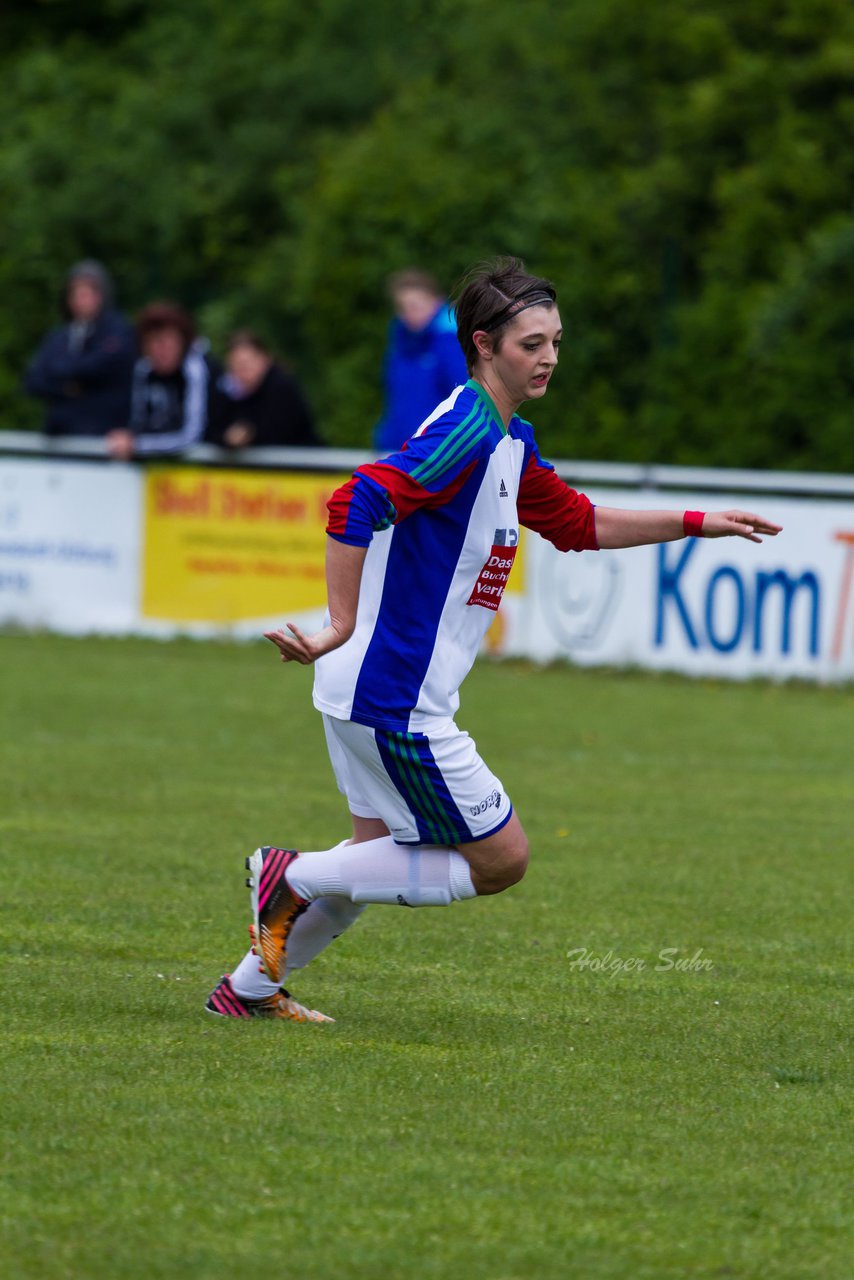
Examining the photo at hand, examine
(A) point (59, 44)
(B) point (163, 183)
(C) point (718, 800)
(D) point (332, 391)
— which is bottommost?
(C) point (718, 800)

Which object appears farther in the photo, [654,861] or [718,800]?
[718,800]

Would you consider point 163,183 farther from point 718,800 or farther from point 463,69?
point 718,800

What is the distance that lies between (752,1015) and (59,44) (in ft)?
83.7

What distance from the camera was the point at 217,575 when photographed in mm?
14469

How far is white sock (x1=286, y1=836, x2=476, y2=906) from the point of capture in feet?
17.0

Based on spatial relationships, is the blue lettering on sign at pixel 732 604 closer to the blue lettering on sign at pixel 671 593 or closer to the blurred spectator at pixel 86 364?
the blue lettering on sign at pixel 671 593

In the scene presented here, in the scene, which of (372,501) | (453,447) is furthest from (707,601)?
(372,501)

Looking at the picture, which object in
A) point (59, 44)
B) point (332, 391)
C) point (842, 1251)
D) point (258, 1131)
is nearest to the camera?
point (842, 1251)

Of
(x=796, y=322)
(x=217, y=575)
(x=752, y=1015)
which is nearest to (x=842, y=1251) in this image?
(x=752, y=1015)

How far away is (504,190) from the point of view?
21.0m

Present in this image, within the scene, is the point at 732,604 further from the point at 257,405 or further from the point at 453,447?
the point at 453,447

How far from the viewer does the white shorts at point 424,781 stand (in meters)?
5.06

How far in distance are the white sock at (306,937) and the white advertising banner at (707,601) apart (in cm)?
761

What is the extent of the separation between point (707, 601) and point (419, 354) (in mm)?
2334
